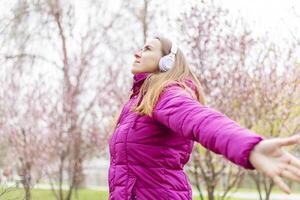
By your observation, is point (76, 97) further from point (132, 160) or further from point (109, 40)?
point (132, 160)

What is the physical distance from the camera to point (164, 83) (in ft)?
8.80

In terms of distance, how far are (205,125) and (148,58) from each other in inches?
38.3

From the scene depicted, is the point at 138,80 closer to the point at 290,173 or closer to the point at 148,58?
the point at 148,58

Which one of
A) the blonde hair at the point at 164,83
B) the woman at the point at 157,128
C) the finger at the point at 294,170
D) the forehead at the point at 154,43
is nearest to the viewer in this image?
the finger at the point at 294,170

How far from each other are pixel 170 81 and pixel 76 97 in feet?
36.4

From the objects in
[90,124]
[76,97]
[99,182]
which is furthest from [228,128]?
[99,182]

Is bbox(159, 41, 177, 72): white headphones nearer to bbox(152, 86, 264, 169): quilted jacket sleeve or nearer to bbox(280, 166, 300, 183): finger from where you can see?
bbox(152, 86, 264, 169): quilted jacket sleeve

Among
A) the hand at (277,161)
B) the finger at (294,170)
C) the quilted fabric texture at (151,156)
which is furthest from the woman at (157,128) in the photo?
the finger at (294,170)

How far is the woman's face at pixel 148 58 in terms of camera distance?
9.78 feet

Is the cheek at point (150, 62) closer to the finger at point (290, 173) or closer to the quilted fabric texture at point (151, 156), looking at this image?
the quilted fabric texture at point (151, 156)

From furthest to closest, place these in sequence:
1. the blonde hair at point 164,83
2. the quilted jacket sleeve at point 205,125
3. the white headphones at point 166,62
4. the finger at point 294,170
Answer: the white headphones at point 166,62
the blonde hair at point 164,83
the quilted jacket sleeve at point 205,125
the finger at point 294,170

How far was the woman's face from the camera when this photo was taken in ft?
9.78

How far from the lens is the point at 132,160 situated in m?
2.69

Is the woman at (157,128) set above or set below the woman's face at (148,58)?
below
